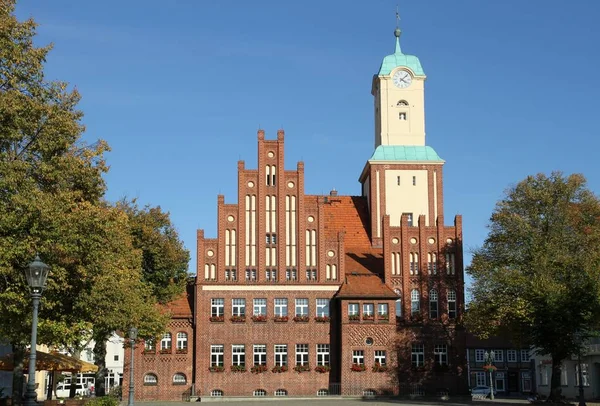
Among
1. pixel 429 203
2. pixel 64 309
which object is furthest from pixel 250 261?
pixel 64 309

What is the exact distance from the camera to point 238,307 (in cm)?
6494

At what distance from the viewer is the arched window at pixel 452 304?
66.9 m

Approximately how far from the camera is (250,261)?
65.4 m

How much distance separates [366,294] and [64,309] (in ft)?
104

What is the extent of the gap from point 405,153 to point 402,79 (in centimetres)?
721

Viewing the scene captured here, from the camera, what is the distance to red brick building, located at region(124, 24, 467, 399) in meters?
63.7

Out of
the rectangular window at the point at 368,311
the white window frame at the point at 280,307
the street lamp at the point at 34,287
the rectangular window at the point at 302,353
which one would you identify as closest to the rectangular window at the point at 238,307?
the white window frame at the point at 280,307

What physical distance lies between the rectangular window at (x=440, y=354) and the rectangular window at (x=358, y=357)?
20.2 feet

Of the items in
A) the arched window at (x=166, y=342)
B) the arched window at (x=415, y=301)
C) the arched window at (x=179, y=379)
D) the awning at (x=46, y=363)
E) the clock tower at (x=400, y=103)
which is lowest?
the arched window at (x=179, y=379)

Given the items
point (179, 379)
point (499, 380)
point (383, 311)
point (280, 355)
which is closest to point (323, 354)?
point (280, 355)

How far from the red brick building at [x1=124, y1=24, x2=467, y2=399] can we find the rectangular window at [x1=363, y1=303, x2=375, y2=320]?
3.0 inches

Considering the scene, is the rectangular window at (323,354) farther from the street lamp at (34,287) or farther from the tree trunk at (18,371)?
the street lamp at (34,287)

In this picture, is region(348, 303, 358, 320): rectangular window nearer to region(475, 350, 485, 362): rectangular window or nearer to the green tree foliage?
the green tree foliage

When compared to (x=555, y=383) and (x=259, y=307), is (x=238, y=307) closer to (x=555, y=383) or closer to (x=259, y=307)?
(x=259, y=307)
